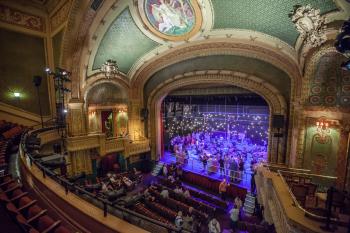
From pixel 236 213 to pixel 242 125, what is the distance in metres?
9.77

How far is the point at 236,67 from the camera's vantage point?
11.2 metres

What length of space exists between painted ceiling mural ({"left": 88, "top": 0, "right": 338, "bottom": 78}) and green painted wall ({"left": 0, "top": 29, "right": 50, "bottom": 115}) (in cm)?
292

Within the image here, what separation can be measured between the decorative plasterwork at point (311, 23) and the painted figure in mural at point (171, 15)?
158 inches

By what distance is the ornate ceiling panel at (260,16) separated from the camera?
6.67 meters

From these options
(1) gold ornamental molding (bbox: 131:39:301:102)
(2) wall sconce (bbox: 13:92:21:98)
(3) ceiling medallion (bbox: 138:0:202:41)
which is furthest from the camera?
(2) wall sconce (bbox: 13:92:21:98)

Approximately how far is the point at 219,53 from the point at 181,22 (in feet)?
10.7

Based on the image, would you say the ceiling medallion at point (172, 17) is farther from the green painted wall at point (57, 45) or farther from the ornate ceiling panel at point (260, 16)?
the green painted wall at point (57, 45)

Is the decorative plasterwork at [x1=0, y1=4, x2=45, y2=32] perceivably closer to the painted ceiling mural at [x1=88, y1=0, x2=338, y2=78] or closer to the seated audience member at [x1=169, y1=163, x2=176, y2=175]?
the painted ceiling mural at [x1=88, y1=0, x2=338, y2=78]

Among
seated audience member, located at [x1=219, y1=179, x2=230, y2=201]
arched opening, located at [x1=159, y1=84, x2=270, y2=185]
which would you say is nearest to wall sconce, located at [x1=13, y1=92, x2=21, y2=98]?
arched opening, located at [x1=159, y1=84, x2=270, y2=185]

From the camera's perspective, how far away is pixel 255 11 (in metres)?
7.18

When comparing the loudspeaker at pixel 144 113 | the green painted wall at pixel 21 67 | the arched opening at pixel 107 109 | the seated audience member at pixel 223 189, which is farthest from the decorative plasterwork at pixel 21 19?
the seated audience member at pixel 223 189

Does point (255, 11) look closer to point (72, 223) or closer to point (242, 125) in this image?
point (72, 223)

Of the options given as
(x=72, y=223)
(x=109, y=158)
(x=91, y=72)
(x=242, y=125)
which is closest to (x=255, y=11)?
(x=72, y=223)

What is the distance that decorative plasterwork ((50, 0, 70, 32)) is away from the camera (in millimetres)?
9573
